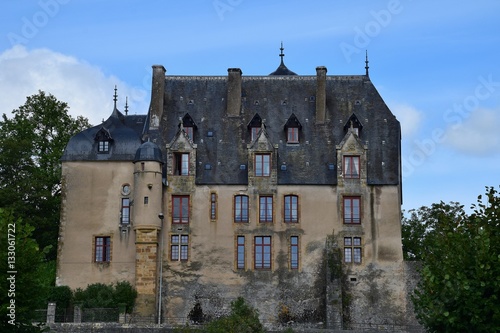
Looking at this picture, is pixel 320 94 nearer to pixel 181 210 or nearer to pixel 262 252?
pixel 262 252

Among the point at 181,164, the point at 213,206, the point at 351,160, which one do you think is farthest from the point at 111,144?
the point at 351,160

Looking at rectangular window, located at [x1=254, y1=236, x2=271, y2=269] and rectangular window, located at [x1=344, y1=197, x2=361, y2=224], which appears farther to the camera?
rectangular window, located at [x1=344, y1=197, x2=361, y2=224]

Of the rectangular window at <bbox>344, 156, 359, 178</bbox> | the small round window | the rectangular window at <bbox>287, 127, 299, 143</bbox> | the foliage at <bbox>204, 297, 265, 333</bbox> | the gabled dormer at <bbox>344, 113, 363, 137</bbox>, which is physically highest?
the gabled dormer at <bbox>344, 113, 363, 137</bbox>

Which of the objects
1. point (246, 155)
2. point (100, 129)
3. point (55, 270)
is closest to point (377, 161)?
point (246, 155)

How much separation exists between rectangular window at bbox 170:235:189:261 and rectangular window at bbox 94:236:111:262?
3.36 meters

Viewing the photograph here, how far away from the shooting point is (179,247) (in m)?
59.1

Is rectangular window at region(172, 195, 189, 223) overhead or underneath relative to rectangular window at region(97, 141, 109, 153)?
underneath

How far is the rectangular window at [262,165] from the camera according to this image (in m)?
59.9

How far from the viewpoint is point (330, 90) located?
6294 cm

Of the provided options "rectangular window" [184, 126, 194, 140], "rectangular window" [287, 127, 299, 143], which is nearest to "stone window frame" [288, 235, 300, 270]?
"rectangular window" [287, 127, 299, 143]

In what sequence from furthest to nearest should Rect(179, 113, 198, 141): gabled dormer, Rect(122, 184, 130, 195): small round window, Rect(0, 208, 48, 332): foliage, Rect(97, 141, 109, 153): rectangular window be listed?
Rect(179, 113, 198, 141): gabled dormer < Rect(97, 141, 109, 153): rectangular window < Rect(122, 184, 130, 195): small round window < Rect(0, 208, 48, 332): foliage

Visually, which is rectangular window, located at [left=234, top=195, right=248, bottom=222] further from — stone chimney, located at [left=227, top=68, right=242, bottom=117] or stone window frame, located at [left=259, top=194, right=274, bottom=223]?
stone chimney, located at [left=227, top=68, right=242, bottom=117]

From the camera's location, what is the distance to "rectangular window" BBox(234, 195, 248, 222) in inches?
2339

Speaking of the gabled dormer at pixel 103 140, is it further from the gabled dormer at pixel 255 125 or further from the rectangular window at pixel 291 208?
the rectangular window at pixel 291 208
